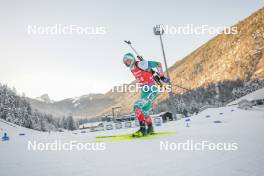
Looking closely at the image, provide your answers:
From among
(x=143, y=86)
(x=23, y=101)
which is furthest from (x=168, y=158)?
(x=23, y=101)

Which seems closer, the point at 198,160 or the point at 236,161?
the point at 236,161

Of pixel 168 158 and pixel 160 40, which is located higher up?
pixel 160 40

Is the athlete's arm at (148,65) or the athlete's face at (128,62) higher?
the athlete's face at (128,62)

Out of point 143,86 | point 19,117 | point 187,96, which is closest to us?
point 143,86

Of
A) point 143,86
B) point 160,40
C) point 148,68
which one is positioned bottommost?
point 143,86

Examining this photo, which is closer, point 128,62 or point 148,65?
point 148,65

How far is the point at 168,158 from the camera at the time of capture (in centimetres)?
301

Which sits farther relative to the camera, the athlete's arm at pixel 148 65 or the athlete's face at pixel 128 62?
the athlete's face at pixel 128 62

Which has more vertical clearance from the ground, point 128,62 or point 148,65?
point 128,62

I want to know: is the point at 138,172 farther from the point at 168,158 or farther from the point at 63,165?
the point at 63,165

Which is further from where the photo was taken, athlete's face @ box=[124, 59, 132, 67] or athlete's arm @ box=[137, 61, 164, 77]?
athlete's face @ box=[124, 59, 132, 67]

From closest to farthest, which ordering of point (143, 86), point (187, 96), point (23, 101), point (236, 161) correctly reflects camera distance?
point (236, 161) < point (143, 86) < point (23, 101) < point (187, 96)

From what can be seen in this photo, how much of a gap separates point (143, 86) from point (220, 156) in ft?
14.0

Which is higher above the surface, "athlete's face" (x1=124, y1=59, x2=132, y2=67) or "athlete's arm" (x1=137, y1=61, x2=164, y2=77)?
"athlete's face" (x1=124, y1=59, x2=132, y2=67)
